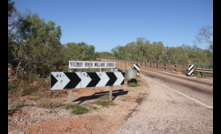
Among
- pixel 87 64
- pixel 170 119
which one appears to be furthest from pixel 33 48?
pixel 170 119

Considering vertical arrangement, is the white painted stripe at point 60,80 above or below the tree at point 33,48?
below

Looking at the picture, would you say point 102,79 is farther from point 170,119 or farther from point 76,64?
point 170,119

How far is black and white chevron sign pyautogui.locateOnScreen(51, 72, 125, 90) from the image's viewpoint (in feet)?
17.2

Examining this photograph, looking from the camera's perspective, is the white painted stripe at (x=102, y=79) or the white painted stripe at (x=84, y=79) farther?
the white painted stripe at (x=102, y=79)

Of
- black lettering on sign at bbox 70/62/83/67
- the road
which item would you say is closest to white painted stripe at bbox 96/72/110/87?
black lettering on sign at bbox 70/62/83/67

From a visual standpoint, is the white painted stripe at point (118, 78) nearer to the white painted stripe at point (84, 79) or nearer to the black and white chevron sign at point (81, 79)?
the black and white chevron sign at point (81, 79)

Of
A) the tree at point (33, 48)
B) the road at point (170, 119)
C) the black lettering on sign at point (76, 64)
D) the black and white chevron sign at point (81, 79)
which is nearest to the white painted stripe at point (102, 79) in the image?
the black and white chevron sign at point (81, 79)

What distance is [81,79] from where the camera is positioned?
18.7 ft

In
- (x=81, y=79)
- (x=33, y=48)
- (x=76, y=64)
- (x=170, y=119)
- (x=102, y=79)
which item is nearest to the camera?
(x=170, y=119)

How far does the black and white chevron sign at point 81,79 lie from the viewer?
5.24 metres
